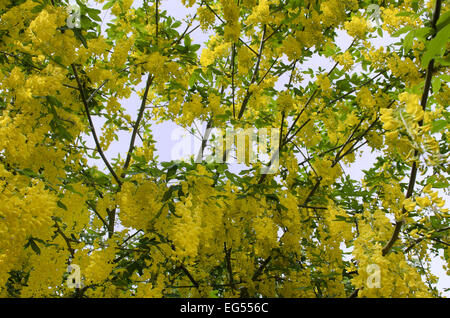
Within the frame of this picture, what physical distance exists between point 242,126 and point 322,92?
112 cm

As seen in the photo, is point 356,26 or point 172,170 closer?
point 172,170

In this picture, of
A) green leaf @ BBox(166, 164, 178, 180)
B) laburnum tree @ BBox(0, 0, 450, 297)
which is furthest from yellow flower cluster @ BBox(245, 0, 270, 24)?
green leaf @ BBox(166, 164, 178, 180)

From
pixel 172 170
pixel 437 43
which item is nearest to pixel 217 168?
pixel 172 170

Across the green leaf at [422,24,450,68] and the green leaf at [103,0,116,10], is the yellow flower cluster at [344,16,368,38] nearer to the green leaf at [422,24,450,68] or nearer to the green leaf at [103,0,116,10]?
the green leaf at [422,24,450,68]

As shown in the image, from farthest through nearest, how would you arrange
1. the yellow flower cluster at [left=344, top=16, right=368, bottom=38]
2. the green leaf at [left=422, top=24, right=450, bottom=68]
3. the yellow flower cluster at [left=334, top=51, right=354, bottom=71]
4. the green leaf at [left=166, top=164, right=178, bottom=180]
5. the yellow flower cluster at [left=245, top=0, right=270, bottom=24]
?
the yellow flower cluster at [left=334, top=51, right=354, bottom=71]
the yellow flower cluster at [left=344, top=16, right=368, bottom=38]
the yellow flower cluster at [left=245, top=0, right=270, bottom=24]
the green leaf at [left=166, top=164, right=178, bottom=180]
the green leaf at [left=422, top=24, right=450, bottom=68]

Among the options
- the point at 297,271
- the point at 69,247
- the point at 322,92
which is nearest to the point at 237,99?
the point at 322,92

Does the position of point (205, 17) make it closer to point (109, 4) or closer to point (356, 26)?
point (109, 4)

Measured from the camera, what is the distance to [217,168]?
2.74m

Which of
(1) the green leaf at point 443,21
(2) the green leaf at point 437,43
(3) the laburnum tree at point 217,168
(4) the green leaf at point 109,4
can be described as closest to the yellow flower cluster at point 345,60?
(3) the laburnum tree at point 217,168

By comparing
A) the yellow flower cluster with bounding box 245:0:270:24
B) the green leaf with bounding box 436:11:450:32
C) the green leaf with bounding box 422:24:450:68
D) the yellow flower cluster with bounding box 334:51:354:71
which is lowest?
the green leaf with bounding box 422:24:450:68

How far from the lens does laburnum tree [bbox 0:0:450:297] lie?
6.21 feet

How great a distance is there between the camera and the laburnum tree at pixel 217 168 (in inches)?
74.5

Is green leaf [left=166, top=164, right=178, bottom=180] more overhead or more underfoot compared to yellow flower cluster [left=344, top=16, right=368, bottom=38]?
more underfoot

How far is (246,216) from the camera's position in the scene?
3236 millimetres
